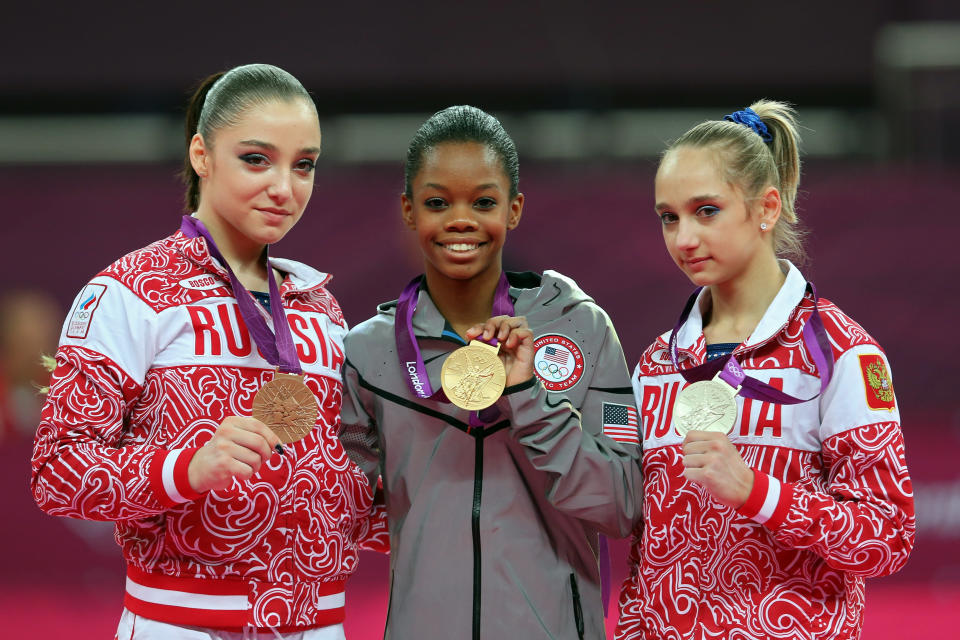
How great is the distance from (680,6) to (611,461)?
7524mm

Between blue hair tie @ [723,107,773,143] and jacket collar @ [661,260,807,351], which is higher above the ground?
blue hair tie @ [723,107,773,143]

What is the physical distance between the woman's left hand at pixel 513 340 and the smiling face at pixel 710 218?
385 millimetres

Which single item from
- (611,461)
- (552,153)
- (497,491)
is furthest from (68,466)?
(552,153)

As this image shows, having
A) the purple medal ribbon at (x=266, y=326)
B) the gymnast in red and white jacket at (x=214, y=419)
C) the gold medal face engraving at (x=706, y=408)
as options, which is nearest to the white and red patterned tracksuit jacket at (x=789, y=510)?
the gold medal face engraving at (x=706, y=408)

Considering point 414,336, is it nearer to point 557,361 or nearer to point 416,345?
point 416,345

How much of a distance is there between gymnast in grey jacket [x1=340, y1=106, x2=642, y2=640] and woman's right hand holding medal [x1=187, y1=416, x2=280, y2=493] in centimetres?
45

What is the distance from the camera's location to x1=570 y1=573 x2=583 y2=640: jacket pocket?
8.16ft

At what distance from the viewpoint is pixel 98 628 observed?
191 inches

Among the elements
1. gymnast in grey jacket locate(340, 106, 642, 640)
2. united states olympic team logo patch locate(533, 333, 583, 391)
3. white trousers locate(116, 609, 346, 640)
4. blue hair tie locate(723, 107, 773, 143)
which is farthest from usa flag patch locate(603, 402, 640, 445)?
white trousers locate(116, 609, 346, 640)

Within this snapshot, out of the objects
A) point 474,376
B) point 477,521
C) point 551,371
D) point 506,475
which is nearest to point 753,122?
point 551,371

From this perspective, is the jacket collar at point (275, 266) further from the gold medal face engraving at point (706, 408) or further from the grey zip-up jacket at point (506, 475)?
the gold medal face engraving at point (706, 408)

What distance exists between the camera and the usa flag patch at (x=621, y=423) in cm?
256

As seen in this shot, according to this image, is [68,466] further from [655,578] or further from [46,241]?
[46,241]

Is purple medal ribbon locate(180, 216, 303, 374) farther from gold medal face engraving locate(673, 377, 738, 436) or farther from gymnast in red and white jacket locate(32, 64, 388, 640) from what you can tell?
gold medal face engraving locate(673, 377, 738, 436)
